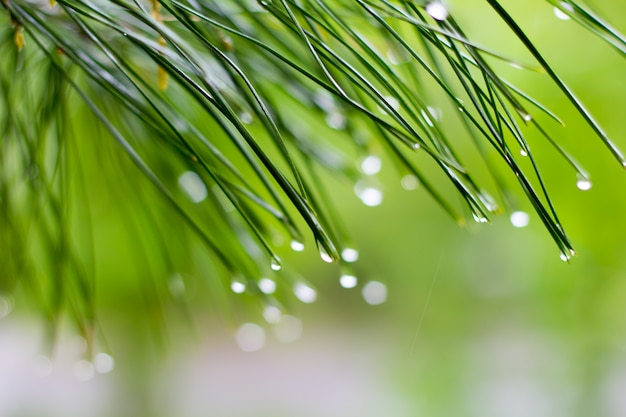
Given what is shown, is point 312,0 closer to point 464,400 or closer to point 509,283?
point 509,283

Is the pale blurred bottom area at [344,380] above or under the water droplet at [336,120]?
above

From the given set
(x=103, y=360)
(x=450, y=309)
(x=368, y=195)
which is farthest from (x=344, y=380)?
(x=368, y=195)

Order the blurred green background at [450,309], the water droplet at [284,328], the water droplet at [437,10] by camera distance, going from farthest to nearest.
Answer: the blurred green background at [450,309] → the water droplet at [284,328] → the water droplet at [437,10]

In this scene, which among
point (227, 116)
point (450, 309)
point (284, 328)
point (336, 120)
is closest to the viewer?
point (227, 116)

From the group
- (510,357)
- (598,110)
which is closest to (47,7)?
(598,110)

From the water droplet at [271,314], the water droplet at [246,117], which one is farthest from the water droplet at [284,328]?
the water droplet at [246,117]

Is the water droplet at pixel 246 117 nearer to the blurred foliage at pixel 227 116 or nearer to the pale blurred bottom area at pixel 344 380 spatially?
the blurred foliage at pixel 227 116

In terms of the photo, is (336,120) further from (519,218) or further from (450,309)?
(450,309)
